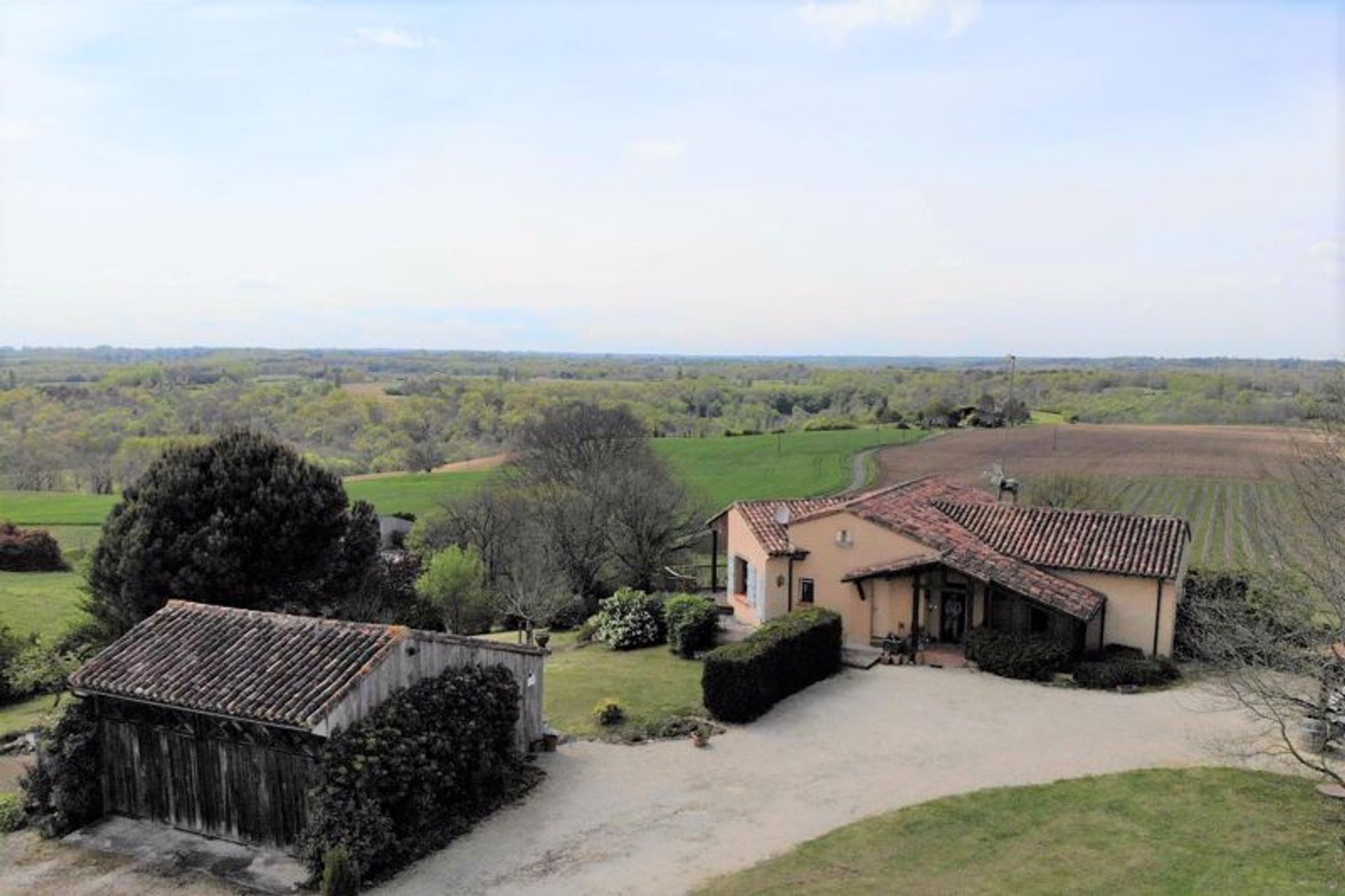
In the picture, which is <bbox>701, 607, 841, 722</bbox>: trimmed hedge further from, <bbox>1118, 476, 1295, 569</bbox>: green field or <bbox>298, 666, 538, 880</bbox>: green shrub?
<bbox>1118, 476, 1295, 569</bbox>: green field

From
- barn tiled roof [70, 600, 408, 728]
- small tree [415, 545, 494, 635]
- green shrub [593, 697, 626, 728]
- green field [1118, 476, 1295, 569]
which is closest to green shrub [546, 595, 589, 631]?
small tree [415, 545, 494, 635]

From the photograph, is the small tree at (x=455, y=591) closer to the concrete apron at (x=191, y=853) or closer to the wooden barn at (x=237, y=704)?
the wooden barn at (x=237, y=704)

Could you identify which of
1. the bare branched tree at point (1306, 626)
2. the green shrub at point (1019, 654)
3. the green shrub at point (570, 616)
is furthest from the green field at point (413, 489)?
the bare branched tree at point (1306, 626)

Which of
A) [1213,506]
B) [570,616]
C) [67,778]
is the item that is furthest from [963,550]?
[1213,506]

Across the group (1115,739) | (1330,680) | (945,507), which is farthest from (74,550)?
(1330,680)

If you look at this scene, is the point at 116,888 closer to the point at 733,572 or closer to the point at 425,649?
the point at 425,649

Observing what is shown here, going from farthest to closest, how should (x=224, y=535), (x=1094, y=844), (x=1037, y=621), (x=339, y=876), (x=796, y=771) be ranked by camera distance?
1. (x=1037, y=621)
2. (x=224, y=535)
3. (x=796, y=771)
4. (x=1094, y=844)
5. (x=339, y=876)

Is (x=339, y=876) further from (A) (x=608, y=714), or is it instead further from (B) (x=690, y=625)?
(B) (x=690, y=625)
